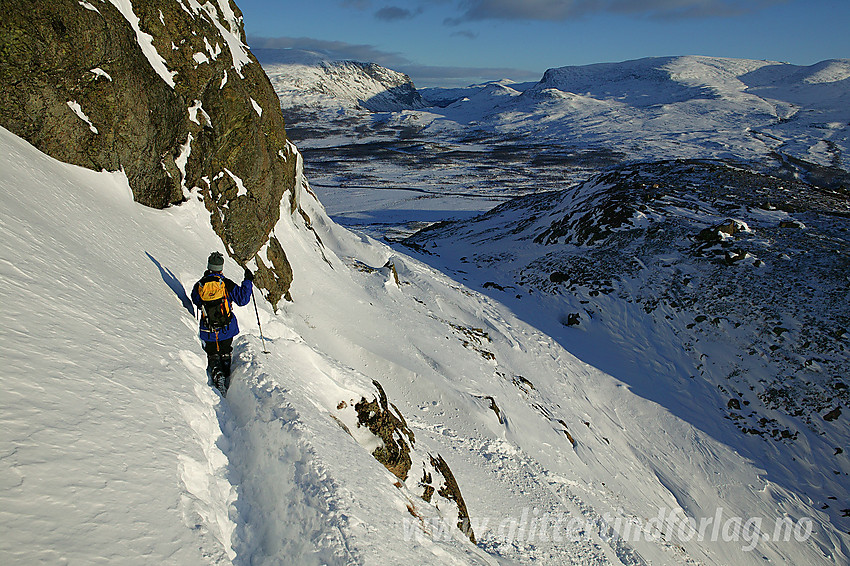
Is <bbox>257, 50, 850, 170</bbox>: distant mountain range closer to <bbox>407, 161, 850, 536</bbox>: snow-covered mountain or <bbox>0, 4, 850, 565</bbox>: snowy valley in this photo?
<bbox>407, 161, 850, 536</bbox>: snow-covered mountain

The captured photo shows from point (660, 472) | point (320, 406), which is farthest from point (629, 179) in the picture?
point (320, 406)

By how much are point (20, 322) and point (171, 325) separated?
2.14 meters

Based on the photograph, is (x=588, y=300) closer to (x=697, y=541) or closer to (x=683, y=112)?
(x=697, y=541)

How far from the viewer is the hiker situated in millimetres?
6047

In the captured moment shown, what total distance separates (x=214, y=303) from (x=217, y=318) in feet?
0.77

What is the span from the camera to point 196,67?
1040cm

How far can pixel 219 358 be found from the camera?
6105mm

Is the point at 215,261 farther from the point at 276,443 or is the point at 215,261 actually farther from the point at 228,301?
the point at 276,443

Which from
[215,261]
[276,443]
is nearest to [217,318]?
[215,261]

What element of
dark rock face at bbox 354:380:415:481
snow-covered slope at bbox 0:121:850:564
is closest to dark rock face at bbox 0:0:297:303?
snow-covered slope at bbox 0:121:850:564

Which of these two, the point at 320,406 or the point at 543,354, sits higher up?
the point at 320,406

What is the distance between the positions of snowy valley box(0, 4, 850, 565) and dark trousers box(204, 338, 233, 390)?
16 centimetres

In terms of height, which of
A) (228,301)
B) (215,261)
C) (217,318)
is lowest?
(217,318)

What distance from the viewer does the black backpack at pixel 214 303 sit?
623cm
